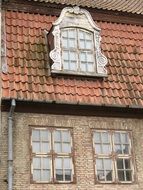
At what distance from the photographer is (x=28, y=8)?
1617 centimetres

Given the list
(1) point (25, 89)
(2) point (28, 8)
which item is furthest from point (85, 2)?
(1) point (25, 89)

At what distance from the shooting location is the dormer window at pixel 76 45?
1487cm

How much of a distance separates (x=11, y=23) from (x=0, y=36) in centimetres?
79

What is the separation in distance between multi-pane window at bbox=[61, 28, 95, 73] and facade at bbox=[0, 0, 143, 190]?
3 centimetres

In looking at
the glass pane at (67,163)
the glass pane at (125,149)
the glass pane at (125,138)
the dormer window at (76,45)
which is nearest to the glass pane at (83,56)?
the dormer window at (76,45)

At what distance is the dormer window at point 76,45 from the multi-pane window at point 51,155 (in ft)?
6.63

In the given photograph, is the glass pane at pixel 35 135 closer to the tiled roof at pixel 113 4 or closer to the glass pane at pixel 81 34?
the glass pane at pixel 81 34

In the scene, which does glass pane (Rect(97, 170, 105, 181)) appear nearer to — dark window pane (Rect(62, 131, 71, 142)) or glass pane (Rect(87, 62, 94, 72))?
dark window pane (Rect(62, 131, 71, 142))

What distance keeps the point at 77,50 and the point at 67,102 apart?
2215 mm

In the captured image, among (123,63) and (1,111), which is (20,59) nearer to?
(1,111)

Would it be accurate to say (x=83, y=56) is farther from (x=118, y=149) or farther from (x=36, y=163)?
(x=36, y=163)

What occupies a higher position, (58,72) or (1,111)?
(58,72)

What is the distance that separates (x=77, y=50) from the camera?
15250 mm

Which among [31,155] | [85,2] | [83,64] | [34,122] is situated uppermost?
[85,2]
